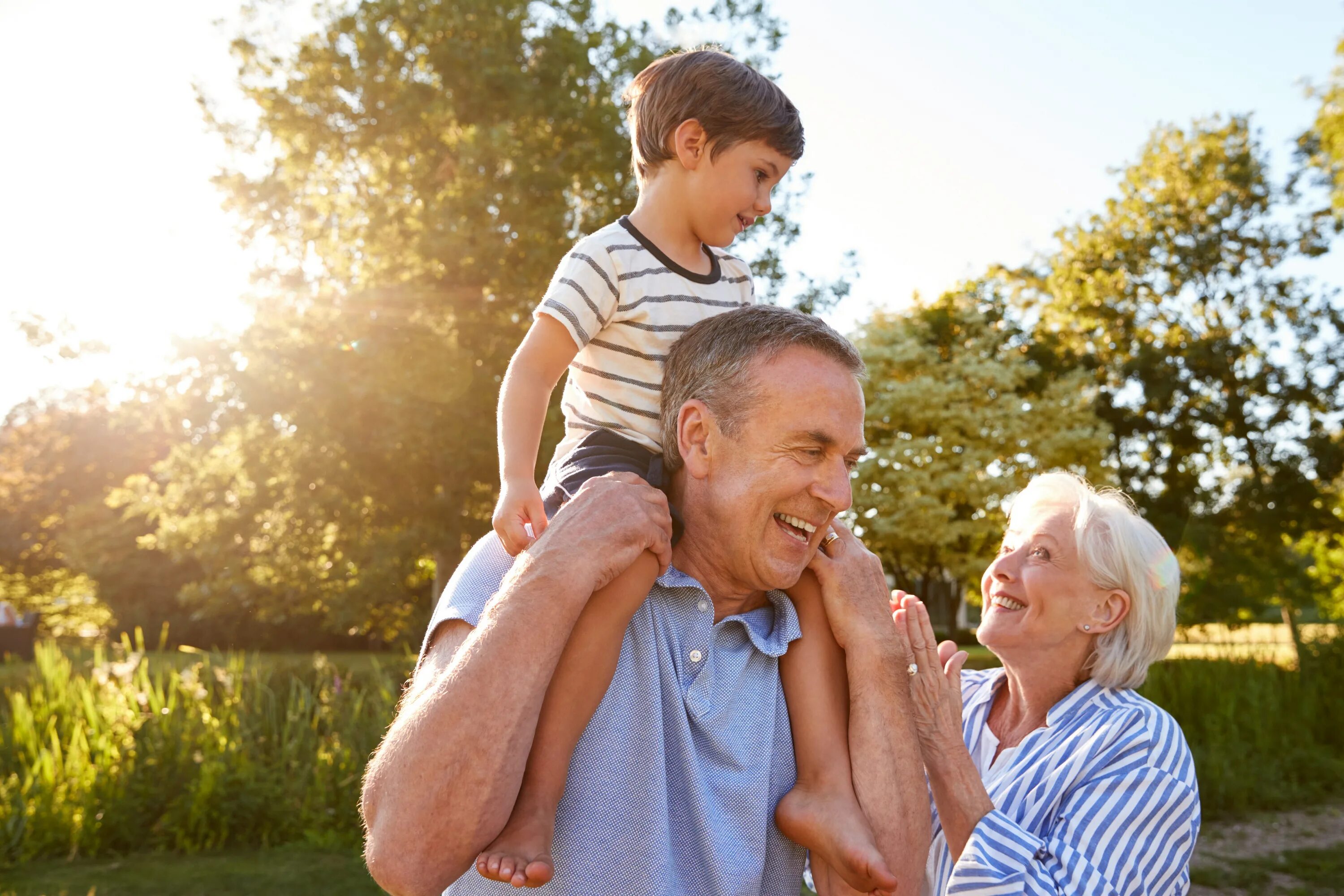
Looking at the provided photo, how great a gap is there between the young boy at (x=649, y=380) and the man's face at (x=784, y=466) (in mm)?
75

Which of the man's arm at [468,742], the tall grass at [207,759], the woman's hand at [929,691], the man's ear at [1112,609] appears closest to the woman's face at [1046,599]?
the man's ear at [1112,609]

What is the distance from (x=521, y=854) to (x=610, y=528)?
60 centimetres

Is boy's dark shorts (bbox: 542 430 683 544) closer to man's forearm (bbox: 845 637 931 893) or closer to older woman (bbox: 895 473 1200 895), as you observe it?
man's forearm (bbox: 845 637 931 893)

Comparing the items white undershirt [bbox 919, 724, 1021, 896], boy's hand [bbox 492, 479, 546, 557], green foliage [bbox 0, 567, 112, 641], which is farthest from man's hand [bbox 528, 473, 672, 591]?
green foliage [bbox 0, 567, 112, 641]

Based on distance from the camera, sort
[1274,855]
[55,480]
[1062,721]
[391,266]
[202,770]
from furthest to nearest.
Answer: [55,480]
[391,266]
[1274,855]
[202,770]
[1062,721]

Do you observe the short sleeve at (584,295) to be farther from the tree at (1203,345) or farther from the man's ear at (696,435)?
the tree at (1203,345)

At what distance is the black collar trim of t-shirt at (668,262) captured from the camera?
2555 mm

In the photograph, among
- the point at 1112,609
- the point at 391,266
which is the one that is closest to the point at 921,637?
the point at 1112,609

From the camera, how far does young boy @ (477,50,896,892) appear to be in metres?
1.84

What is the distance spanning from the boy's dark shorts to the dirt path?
19.9 ft

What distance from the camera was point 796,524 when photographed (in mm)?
2154

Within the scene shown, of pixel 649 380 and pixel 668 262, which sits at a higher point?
pixel 668 262

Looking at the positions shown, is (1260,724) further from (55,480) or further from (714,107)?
(55,480)

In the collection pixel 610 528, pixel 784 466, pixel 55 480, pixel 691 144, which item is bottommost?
pixel 610 528
